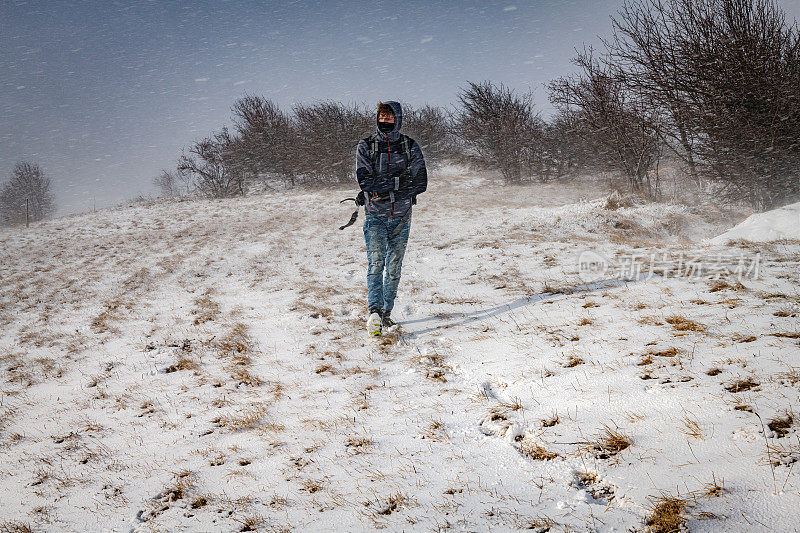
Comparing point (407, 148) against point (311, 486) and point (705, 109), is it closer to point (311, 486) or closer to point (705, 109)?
point (311, 486)

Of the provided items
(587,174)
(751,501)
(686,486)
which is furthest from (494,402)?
(587,174)

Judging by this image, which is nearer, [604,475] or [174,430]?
[604,475]

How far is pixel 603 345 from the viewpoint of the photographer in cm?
307

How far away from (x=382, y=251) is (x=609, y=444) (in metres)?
2.99

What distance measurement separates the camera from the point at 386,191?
4.12m

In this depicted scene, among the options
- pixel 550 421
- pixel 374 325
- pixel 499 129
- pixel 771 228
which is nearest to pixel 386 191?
pixel 374 325

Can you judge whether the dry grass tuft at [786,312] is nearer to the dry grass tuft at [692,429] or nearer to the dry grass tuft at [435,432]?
the dry grass tuft at [692,429]

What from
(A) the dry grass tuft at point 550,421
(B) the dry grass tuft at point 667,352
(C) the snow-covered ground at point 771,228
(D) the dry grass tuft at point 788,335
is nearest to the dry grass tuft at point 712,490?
(A) the dry grass tuft at point 550,421

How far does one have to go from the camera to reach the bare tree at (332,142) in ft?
89.8

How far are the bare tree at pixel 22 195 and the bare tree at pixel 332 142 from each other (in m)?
50.6

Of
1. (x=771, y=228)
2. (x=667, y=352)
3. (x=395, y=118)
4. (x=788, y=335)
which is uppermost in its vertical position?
(x=395, y=118)

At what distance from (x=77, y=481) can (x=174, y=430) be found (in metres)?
0.59

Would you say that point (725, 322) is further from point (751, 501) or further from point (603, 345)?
point (751, 501)

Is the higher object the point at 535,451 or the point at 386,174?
the point at 386,174
